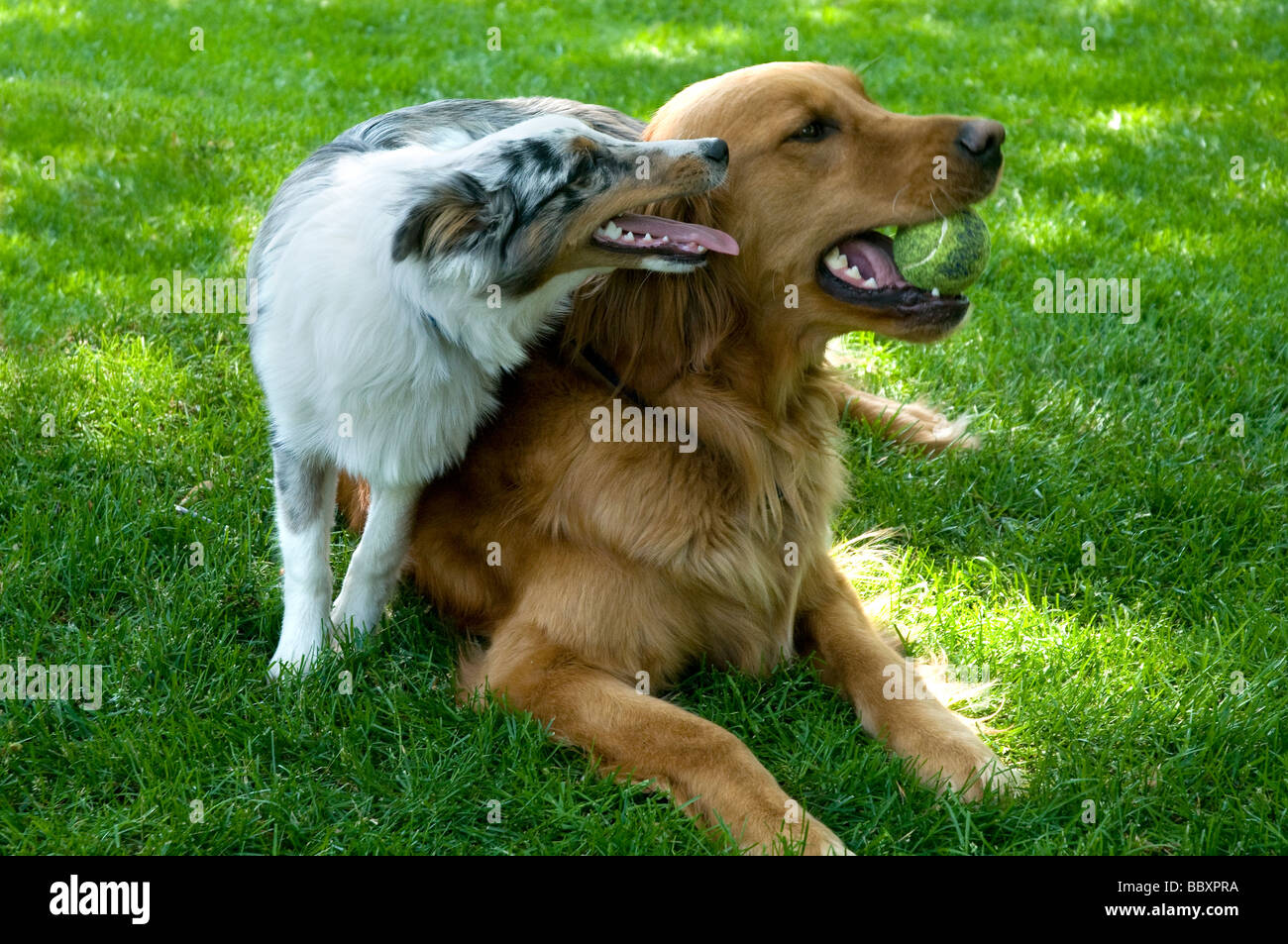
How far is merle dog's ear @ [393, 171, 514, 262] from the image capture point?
8.89 feet

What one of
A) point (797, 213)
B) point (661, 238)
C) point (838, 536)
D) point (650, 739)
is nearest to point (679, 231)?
point (661, 238)

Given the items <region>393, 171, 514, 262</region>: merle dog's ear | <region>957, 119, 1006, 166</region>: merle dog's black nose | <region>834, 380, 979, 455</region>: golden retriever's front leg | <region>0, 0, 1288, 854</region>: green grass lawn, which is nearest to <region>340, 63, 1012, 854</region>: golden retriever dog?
<region>957, 119, 1006, 166</region>: merle dog's black nose

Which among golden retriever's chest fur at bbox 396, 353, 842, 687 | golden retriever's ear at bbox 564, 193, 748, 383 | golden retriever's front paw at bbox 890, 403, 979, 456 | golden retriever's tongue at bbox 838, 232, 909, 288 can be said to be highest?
golden retriever's tongue at bbox 838, 232, 909, 288

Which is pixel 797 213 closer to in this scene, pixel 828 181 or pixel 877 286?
pixel 828 181

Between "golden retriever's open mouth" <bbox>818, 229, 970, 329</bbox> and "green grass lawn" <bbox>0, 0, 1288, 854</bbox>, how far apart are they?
3.22ft

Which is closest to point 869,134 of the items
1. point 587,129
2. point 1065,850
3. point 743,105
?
point 743,105

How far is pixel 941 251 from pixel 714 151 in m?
0.67

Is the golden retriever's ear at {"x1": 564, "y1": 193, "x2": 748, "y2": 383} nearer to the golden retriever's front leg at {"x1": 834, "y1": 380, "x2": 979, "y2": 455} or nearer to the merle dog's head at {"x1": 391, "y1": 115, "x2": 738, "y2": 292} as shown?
the merle dog's head at {"x1": 391, "y1": 115, "x2": 738, "y2": 292}

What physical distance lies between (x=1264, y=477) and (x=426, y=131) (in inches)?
119

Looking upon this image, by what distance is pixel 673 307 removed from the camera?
294cm

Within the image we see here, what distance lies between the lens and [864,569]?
12.4ft

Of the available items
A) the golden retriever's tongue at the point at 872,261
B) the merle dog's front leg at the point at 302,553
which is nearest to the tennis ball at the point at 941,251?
the golden retriever's tongue at the point at 872,261

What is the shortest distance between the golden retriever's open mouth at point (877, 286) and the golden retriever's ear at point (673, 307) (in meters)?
0.24

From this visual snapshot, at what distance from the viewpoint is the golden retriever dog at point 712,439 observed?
291 cm
